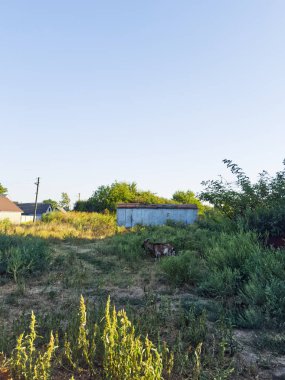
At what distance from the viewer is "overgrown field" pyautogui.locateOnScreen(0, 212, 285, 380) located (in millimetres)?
2649

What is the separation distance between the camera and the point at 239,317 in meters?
4.24

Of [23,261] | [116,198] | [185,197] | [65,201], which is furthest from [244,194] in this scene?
[65,201]

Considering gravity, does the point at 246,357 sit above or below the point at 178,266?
below

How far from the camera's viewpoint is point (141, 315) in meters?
4.04

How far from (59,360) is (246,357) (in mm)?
1894

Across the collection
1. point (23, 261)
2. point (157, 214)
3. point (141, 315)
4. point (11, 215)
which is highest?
point (11, 215)

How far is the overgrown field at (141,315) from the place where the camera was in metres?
2.65

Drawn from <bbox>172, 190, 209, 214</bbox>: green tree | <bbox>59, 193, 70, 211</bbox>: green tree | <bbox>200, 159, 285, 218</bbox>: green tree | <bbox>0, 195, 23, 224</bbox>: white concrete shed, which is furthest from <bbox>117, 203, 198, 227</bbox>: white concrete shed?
<bbox>59, 193, 70, 211</bbox>: green tree

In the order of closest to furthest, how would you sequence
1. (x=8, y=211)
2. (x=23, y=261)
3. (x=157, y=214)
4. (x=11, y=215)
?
(x=23, y=261), (x=157, y=214), (x=8, y=211), (x=11, y=215)

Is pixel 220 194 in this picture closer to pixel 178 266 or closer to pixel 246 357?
pixel 178 266

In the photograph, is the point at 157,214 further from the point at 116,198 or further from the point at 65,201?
the point at 65,201

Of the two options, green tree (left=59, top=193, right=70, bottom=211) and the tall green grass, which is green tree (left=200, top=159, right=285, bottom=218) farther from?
green tree (left=59, top=193, right=70, bottom=211)

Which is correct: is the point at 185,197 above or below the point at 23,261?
above

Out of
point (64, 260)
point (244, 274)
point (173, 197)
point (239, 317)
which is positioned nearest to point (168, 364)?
point (239, 317)
